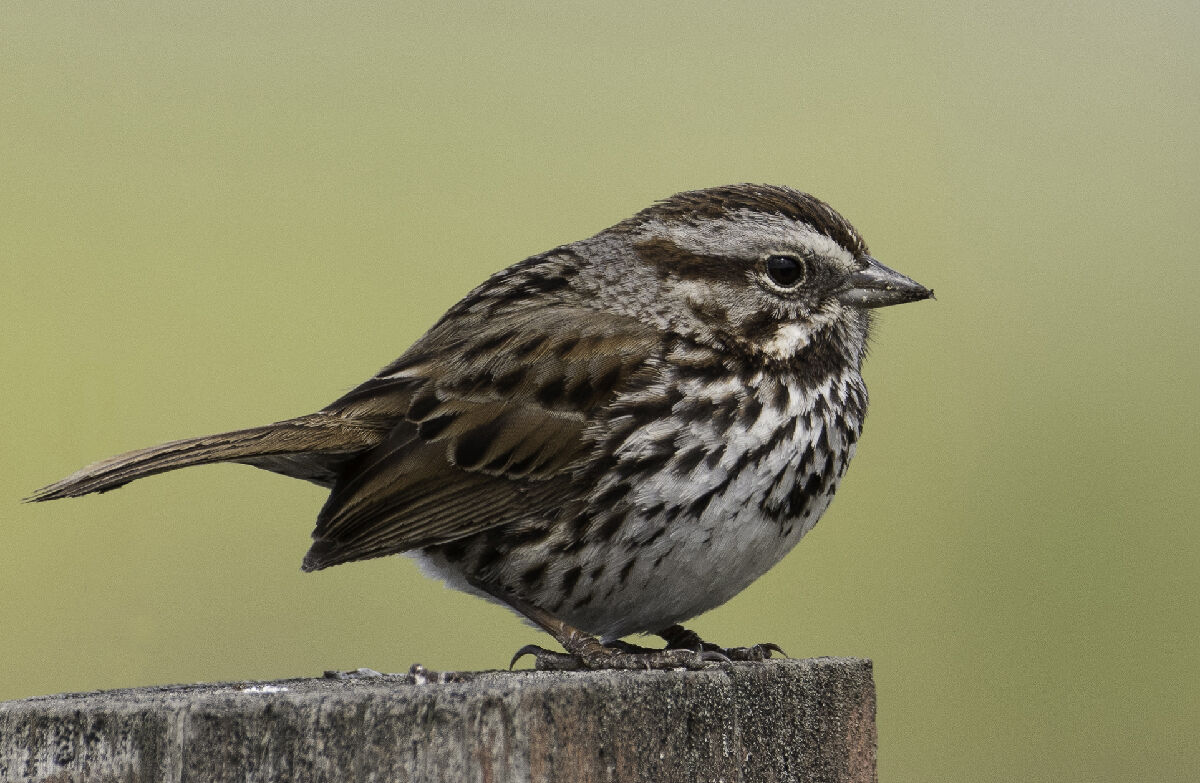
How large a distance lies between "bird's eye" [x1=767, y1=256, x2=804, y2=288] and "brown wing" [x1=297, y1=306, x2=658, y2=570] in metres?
0.44

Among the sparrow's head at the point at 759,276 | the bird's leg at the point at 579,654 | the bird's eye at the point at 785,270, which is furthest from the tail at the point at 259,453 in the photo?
the bird's eye at the point at 785,270

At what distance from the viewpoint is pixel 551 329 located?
4559 millimetres

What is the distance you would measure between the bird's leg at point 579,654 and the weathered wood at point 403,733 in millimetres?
622

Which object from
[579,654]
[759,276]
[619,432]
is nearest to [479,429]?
[619,432]

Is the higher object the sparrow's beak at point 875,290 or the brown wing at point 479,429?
the sparrow's beak at point 875,290

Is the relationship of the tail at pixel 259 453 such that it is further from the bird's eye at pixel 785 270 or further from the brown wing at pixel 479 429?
the bird's eye at pixel 785 270

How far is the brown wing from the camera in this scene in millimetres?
4336

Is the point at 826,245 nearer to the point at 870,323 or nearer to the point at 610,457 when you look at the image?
the point at 870,323

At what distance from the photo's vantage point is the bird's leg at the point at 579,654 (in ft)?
12.3

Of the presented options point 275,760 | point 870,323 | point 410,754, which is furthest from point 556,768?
point 870,323

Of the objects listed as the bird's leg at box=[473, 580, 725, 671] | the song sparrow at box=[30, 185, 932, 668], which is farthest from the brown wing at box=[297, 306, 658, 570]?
the bird's leg at box=[473, 580, 725, 671]

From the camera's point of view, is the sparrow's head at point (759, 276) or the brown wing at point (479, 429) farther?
the sparrow's head at point (759, 276)

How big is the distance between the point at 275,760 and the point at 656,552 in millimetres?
1767

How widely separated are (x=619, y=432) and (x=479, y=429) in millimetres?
444
